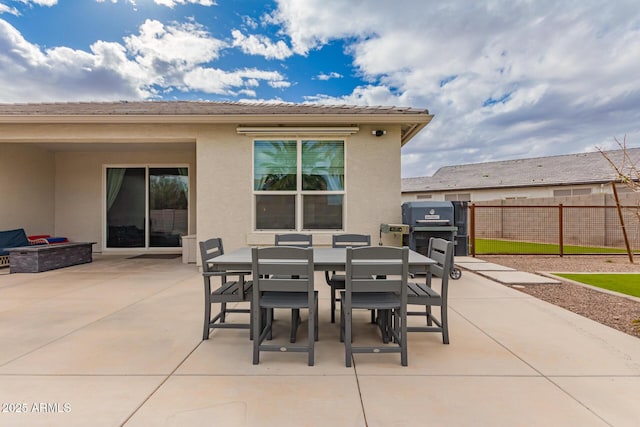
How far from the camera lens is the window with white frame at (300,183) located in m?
6.79

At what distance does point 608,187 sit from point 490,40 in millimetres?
9410

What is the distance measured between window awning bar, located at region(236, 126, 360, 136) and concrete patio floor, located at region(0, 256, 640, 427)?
402 cm

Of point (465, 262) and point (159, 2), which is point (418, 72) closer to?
point (465, 262)

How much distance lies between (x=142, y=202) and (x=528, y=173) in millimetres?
20527

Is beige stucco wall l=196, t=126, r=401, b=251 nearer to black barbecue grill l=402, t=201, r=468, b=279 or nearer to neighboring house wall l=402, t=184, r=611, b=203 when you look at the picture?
black barbecue grill l=402, t=201, r=468, b=279

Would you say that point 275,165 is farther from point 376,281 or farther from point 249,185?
point 376,281

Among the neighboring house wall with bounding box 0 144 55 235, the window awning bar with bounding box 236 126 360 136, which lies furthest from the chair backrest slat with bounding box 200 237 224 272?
the neighboring house wall with bounding box 0 144 55 235

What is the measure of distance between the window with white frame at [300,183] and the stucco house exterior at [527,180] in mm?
11732

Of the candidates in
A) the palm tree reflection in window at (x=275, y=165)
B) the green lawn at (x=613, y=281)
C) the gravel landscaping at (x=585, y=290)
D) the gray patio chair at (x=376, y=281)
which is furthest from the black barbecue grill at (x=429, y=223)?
the gray patio chair at (x=376, y=281)

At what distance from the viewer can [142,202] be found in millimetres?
9445

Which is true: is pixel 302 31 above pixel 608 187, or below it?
above

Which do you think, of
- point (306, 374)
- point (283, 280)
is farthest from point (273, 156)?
point (306, 374)

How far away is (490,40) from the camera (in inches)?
387

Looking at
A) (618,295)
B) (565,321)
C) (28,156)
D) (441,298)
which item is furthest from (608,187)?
(28,156)
